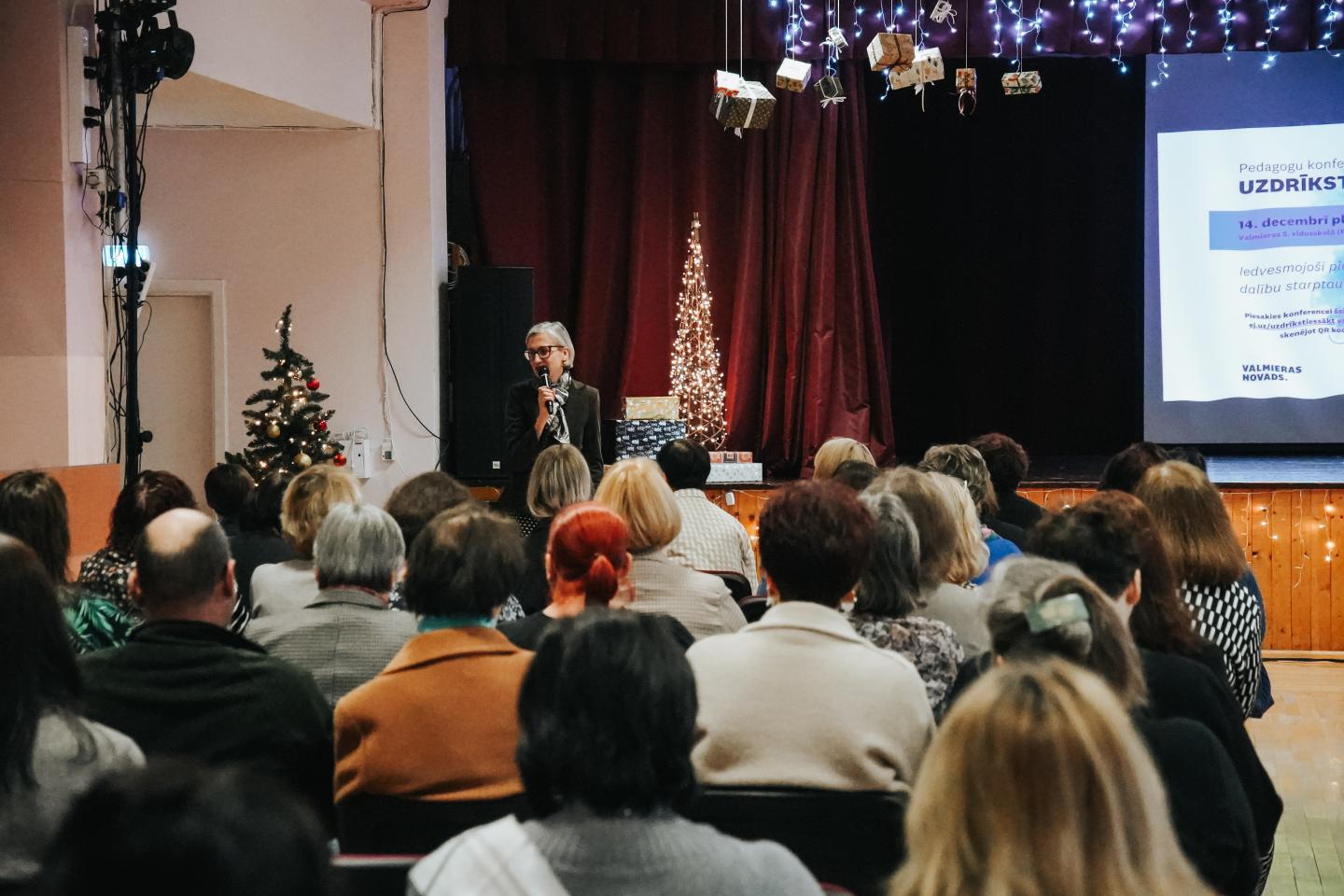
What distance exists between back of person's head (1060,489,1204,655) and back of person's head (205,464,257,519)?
2.82 m

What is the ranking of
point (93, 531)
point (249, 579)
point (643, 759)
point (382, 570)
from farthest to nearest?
1. point (93, 531)
2. point (249, 579)
3. point (382, 570)
4. point (643, 759)

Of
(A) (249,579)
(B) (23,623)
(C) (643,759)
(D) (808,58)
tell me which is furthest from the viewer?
(D) (808,58)

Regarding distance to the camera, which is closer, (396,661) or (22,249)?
(396,661)

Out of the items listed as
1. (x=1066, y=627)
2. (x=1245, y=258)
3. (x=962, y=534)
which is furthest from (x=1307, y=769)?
(x=1245, y=258)

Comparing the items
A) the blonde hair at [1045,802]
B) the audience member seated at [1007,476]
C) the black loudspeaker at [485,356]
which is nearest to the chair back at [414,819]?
the blonde hair at [1045,802]

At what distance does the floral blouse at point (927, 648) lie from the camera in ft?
8.61

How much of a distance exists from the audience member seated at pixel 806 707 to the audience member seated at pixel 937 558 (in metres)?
0.85

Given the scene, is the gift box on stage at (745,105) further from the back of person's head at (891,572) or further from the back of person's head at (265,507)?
the back of person's head at (891,572)

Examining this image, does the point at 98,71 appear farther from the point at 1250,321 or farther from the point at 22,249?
the point at 1250,321

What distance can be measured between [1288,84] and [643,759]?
832cm

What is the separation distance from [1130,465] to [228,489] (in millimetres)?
2925

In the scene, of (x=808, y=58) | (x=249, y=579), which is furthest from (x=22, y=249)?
(x=808, y=58)

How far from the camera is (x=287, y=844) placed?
78cm

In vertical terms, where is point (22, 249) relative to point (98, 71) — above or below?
below
